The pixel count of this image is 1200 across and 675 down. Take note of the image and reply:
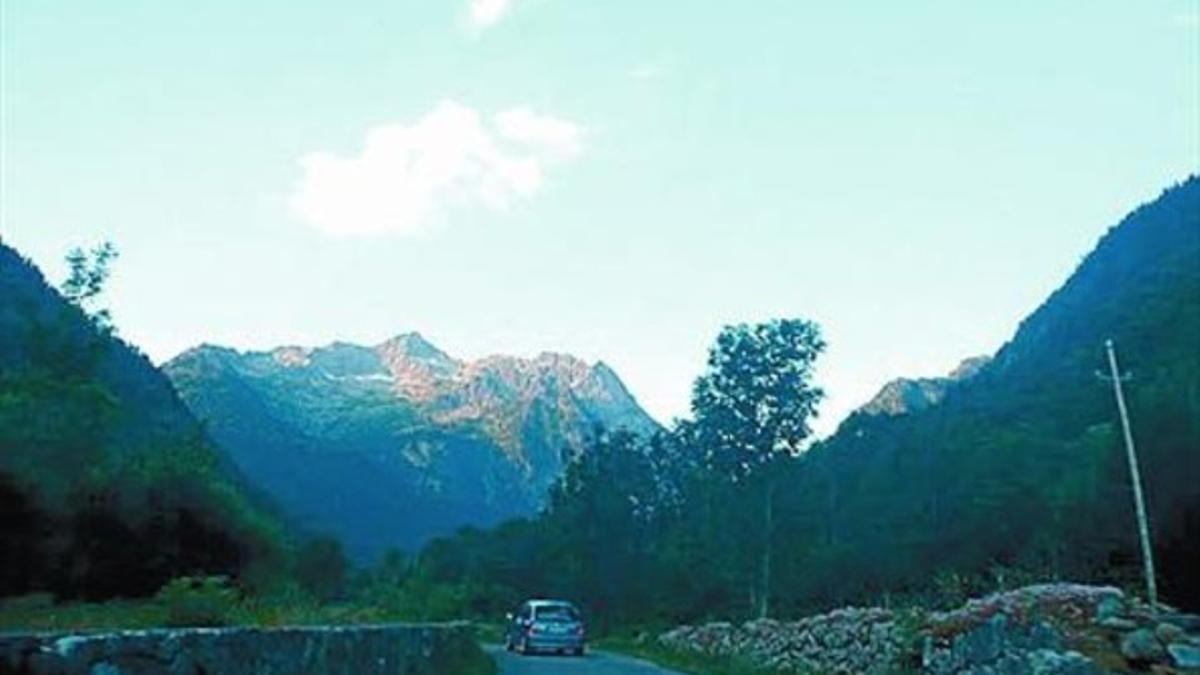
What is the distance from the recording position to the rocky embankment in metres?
15.8

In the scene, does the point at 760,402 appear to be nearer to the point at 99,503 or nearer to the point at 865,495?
the point at 865,495

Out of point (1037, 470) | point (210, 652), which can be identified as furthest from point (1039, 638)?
point (1037, 470)

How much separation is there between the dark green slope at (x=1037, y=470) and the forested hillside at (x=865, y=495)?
0.24 meters

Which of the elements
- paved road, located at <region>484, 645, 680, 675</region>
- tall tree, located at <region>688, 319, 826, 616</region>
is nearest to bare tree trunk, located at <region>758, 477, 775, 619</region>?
tall tree, located at <region>688, 319, 826, 616</region>

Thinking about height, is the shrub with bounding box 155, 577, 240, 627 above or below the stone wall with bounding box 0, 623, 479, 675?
above

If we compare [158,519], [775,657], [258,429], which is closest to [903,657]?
[775,657]

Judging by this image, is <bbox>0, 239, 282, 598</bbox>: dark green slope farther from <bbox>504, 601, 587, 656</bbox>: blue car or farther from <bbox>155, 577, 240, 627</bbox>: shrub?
<bbox>504, 601, 587, 656</bbox>: blue car

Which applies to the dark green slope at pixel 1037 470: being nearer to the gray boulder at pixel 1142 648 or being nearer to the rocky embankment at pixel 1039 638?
the rocky embankment at pixel 1039 638

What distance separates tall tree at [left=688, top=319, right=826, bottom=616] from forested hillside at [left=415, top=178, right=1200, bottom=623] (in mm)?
141

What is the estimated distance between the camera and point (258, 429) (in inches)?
7446

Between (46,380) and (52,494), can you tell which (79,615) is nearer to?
(52,494)

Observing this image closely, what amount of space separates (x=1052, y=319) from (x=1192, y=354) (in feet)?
252

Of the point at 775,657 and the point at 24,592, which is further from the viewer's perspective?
the point at 775,657

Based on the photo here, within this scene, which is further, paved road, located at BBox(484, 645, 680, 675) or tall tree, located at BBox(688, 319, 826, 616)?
tall tree, located at BBox(688, 319, 826, 616)
